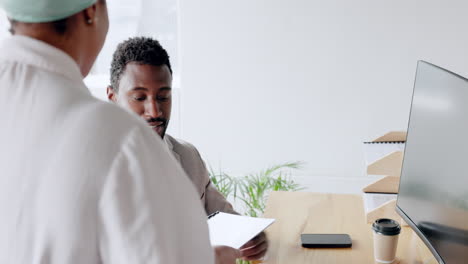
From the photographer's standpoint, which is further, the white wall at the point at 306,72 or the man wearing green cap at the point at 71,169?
the white wall at the point at 306,72

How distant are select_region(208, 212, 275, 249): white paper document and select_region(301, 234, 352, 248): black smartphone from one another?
0.34 feet

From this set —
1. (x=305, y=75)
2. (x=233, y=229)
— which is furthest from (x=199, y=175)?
(x=305, y=75)

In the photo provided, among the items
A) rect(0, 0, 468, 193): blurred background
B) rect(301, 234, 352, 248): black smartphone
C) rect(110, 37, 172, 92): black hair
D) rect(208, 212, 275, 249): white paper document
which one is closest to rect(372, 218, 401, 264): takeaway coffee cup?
rect(301, 234, 352, 248): black smartphone

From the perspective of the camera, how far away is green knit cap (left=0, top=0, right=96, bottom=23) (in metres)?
0.82

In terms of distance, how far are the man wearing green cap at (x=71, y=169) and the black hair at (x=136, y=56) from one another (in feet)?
3.36

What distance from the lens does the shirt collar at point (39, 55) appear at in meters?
0.84

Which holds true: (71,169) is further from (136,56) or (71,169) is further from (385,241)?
(136,56)

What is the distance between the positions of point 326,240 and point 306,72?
72.8 inches

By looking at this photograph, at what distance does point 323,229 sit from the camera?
1.80 meters

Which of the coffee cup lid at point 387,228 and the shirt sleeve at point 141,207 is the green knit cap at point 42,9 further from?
the coffee cup lid at point 387,228

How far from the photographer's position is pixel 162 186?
2.68 ft

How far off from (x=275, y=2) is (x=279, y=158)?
0.81 m

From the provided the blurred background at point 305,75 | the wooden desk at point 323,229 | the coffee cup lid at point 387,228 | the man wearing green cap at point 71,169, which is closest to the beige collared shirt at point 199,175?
the wooden desk at point 323,229

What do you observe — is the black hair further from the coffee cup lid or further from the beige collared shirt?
the coffee cup lid
